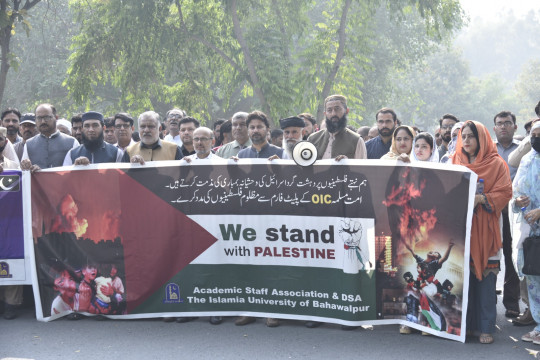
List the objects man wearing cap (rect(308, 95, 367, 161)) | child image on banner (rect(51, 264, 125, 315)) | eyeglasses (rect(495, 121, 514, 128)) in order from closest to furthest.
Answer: child image on banner (rect(51, 264, 125, 315)) → man wearing cap (rect(308, 95, 367, 161)) → eyeglasses (rect(495, 121, 514, 128))

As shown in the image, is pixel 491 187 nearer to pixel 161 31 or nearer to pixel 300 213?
pixel 300 213

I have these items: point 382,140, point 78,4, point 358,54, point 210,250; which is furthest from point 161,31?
point 210,250

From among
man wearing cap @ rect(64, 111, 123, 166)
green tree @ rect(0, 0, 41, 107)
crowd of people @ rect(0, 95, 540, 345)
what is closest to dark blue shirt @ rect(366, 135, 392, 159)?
crowd of people @ rect(0, 95, 540, 345)

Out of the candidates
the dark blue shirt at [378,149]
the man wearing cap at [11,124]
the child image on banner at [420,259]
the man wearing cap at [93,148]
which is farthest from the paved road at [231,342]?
the man wearing cap at [11,124]

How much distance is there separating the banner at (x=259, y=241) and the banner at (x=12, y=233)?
15 cm

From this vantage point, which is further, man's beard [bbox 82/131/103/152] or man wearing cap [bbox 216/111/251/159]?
man wearing cap [bbox 216/111/251/159]

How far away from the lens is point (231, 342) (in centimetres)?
606

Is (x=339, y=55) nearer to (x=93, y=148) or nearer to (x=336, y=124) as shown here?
(x=336, y=124)

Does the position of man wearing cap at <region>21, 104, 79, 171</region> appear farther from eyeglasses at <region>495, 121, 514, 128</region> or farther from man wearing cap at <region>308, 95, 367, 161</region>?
eyeglasses at <region>495, 121, 514, 128</region>

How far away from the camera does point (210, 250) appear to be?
21.6 ft

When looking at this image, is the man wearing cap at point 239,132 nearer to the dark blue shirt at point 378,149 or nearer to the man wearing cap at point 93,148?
the man wearing cap at point 93,148

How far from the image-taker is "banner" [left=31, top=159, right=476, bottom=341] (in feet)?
19.3

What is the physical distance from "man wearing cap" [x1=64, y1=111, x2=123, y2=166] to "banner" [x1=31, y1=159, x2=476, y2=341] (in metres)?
0.58

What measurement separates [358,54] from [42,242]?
1318cm
